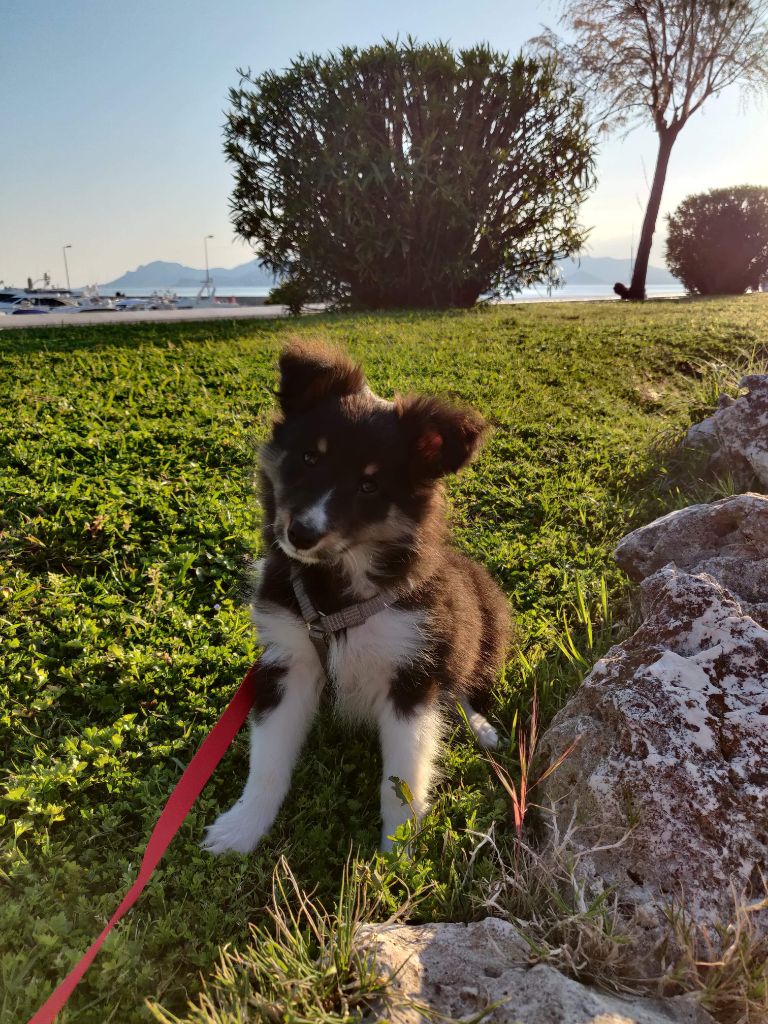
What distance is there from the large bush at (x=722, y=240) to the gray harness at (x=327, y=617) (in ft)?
107

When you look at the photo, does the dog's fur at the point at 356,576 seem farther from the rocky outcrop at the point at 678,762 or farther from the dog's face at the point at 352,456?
the rocky outcrop at the point at 678,762

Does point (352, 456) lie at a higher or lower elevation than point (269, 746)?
higher

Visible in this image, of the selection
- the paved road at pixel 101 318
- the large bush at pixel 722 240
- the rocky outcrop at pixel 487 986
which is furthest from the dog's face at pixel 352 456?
the large bush at pixel 722 240

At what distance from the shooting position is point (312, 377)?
9.78ft

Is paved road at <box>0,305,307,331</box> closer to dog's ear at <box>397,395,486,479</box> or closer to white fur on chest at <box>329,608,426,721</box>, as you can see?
dog's ear at <box>397,395,486,479</box>

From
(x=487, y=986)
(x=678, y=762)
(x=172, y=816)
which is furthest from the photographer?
(x=678, y=762)

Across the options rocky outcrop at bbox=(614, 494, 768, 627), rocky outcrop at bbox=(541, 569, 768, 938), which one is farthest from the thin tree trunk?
rocky outcrop at bbox=(541, 569, 768, 938)

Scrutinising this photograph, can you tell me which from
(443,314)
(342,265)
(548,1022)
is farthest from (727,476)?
(342,265)

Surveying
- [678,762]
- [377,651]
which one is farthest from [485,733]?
[678,762]

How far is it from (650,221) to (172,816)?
1166 inches

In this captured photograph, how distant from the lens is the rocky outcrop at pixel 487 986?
1.75 metres

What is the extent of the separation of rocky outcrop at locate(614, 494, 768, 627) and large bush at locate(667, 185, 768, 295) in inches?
1220

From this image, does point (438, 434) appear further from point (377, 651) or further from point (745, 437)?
point (745, 437)

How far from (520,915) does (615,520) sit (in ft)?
11.8
